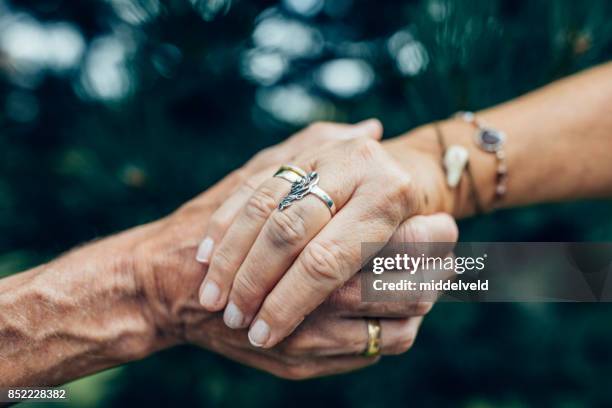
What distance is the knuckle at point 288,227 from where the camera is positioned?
2.88ft

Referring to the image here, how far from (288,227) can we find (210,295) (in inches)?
8.5

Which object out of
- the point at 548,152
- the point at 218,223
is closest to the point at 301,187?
the point at 218,223

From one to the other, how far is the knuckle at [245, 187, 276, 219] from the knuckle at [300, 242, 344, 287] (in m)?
0.10

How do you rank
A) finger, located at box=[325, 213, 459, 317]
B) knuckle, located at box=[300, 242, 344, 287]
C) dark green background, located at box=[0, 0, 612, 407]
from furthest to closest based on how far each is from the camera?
dark green background, located at box=[0, 0, 612, 407]
finger, located at box=[325, 213, 459, 317]
knuckle, located at box=[300, 242, 344, 287]

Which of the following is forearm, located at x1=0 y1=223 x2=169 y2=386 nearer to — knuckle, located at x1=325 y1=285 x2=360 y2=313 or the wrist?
knuckle, located at x1=325 y1=285 x2=360 y2=313

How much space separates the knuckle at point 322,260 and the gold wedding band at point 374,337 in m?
0.18

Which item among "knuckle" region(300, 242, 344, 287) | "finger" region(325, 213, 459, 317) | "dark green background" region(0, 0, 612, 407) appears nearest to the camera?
"knuckle" region(300, 242, 344, 287)

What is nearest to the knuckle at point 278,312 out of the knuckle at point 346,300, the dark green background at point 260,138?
the knuckle at point 346,300

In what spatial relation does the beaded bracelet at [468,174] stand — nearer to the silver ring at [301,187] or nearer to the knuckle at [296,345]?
the silver ring at [301,187]

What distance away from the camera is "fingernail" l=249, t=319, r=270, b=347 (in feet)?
3.05

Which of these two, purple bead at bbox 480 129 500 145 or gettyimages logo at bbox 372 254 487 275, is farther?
purple bead at bbox 480 129 500 145

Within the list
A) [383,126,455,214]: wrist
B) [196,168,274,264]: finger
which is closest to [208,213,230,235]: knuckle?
[196,168,274,264]: finger

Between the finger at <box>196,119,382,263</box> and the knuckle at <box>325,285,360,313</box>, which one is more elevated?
the finger at <box>196,119,382,263</box>

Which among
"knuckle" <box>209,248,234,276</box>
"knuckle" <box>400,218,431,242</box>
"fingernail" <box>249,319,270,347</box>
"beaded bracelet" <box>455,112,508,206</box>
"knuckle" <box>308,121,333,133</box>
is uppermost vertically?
"knuckle" <box>308,121,333,133</box>
